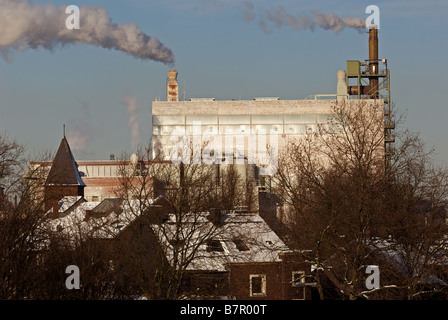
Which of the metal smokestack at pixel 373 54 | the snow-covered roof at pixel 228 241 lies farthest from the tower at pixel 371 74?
the snow-covered roof at pixel 228 241

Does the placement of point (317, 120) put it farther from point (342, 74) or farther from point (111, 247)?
point (111, 247)

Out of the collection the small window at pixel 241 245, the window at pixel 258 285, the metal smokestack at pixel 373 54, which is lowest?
the window at pixel 258 285

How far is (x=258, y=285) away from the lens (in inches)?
1437

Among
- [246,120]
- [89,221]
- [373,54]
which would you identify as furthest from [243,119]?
[89,221]

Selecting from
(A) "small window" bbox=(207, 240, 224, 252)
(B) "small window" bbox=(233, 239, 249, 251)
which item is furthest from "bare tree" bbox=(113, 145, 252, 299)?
(B) "small window" bbox=(233, 239, 249, 251)

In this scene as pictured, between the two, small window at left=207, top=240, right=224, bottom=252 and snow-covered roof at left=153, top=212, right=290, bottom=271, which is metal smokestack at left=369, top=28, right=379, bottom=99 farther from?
small window at left=207, top=240, right=224, bottom=252

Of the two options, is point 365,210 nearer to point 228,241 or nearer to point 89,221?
point 228,241

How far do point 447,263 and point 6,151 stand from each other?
67.6ft

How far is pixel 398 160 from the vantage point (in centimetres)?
3139

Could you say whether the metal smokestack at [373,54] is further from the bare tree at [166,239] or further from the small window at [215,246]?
the small window at [215,246]

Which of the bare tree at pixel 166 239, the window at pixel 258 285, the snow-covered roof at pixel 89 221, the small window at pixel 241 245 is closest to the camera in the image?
the bare tree at pixel 166 239

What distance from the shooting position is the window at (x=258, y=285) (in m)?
36.2

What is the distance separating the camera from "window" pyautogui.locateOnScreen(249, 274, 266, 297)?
36219 mm
